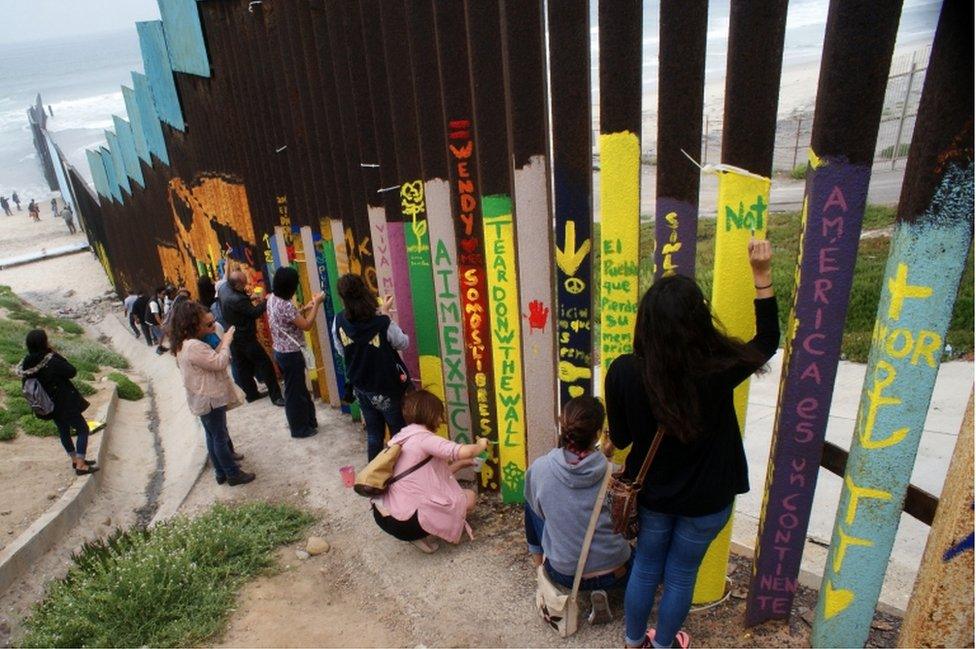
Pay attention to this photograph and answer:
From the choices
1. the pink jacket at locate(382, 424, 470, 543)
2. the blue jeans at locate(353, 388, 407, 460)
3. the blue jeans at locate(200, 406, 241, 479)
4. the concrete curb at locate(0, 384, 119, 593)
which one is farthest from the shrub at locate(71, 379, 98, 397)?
the pink jacket at locate(382, 424, 470, 543)

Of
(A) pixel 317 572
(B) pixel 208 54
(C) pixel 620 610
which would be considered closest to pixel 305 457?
(A) pixel 317 572

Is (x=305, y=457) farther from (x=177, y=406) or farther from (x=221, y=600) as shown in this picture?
(x=177, y=406)

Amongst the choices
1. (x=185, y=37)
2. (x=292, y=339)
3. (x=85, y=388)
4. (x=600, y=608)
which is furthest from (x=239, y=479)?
(x=85, y=388)

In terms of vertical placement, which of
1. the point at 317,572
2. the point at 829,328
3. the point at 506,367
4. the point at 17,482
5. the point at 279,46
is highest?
the point at 279,46

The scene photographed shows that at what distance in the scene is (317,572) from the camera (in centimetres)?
381

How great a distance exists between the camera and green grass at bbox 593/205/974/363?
23.7ft

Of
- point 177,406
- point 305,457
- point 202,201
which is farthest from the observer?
point 177,406

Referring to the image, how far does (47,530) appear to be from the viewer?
17.2ft

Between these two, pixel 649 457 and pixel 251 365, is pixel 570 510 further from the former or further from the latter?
pixel 251 365

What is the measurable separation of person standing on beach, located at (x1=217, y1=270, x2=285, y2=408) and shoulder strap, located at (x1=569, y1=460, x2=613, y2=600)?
3.46 metres

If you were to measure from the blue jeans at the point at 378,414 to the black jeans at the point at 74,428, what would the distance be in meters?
3.04

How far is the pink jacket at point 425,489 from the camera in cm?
357

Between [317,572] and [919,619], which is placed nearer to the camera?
[919,619]

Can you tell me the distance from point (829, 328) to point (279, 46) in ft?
13.8
